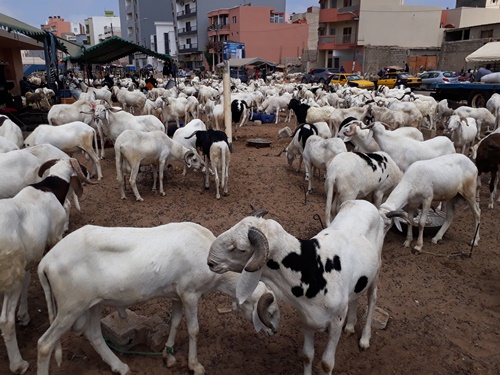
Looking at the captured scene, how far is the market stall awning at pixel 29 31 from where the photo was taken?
562 inches

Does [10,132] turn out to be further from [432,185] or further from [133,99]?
[133,99]

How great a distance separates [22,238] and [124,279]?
1298 millimetres

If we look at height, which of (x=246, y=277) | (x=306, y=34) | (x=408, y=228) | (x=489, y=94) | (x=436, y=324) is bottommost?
(x=436, y=324)

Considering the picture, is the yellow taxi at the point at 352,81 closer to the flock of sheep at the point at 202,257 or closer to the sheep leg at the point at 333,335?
the flock of sheep at the point at 202,257

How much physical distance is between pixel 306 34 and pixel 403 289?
5909 cm

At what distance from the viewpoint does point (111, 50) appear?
2402cm

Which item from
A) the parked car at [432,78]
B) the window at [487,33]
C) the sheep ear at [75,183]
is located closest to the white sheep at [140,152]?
the sheep ear at [75,183]

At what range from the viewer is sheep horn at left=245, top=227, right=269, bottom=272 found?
276 centimetres

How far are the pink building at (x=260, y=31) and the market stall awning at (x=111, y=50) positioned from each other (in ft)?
105

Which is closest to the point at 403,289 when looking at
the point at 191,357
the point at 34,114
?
the point at 191,357

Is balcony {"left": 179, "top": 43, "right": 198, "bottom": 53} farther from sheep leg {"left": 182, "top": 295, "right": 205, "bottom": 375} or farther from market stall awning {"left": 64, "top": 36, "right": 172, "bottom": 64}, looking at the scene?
sheep leg {"left": 182, "top": 295, "right": 205, "bottom": 375}

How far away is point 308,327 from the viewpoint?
3332 millimetres

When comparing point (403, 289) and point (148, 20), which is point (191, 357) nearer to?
point (403, 289)

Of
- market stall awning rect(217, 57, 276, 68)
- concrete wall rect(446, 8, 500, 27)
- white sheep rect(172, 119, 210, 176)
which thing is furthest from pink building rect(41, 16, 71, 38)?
white sheep rect(172, 119, 210, 176)
